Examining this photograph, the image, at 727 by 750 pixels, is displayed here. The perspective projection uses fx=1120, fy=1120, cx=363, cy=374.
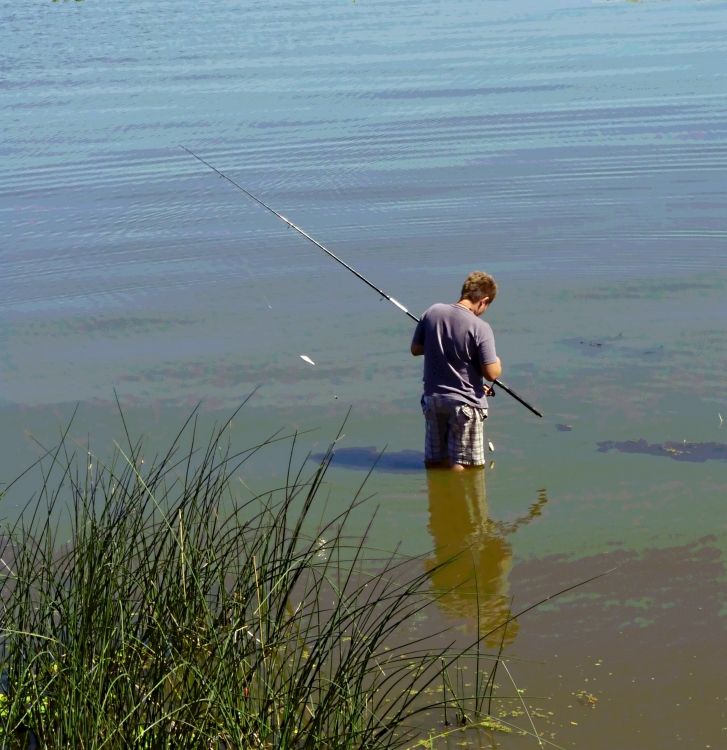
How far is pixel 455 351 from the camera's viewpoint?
762 centimetres

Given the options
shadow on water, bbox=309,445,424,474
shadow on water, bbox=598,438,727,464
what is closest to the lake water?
shadow on water, bbox=598,438,727,464

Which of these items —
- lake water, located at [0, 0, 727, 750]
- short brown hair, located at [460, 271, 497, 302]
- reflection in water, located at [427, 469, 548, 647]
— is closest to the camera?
reflection in water, located at [427, 469, 548, 647]

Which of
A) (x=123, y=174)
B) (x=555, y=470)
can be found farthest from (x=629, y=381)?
(x=123, y=174)

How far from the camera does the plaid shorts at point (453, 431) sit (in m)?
7.79

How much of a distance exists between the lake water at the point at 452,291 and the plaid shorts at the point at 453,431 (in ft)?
0.64

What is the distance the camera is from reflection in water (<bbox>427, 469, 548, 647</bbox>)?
6.15 m

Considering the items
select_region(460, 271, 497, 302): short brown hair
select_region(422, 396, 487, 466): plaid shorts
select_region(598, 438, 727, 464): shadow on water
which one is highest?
select_region(460, 271, 497, 302): short brown hair

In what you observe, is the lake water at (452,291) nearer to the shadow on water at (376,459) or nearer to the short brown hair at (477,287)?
the shadow on water at (376,459)

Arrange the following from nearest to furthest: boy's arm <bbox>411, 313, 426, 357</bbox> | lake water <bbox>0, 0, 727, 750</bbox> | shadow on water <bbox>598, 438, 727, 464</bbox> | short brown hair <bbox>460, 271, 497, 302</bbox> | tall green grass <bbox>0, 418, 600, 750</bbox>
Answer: tall green grass <bbox>0, 418, 600, 750</bbox> < lake water <bbox>0, 0, 727, 750</bbox> < short brown hair <bbox>460, 271, 497, 302</bbox> < boy's arm <bbox>411, 313, 426, 357</bbox> < shadow on water <bbox>598, 438, 727, 464</bbox>

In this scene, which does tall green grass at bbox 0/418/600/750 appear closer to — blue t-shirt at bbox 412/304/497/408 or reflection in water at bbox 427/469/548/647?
reflection in water at bbox 427/469/548/647

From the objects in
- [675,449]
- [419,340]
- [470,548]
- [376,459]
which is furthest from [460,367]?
[675,449]

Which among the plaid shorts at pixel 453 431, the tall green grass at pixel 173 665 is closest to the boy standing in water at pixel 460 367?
the plaid shorts at pixel 453 431

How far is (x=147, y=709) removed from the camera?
380cm

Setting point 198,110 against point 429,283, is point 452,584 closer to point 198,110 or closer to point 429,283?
point 429,283
